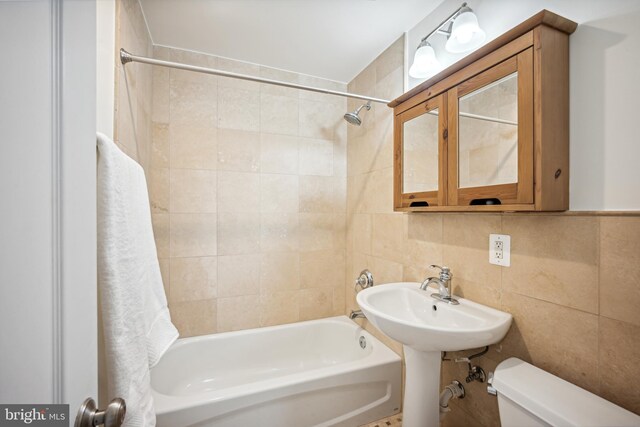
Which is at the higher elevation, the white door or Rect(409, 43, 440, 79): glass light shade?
Rect(409, 43, 440, 79): glass light shade

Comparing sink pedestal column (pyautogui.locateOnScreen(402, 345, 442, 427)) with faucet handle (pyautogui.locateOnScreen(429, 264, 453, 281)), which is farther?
faucet handle (pyautogui.locateOnScreen(429, 264, 453, 281))

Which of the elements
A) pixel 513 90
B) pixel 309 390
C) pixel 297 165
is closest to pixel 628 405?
pixel 513 90

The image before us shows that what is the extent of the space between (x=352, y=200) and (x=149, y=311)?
5.35ft

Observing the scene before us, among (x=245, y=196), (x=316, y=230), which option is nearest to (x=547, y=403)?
(x=316, y=230)

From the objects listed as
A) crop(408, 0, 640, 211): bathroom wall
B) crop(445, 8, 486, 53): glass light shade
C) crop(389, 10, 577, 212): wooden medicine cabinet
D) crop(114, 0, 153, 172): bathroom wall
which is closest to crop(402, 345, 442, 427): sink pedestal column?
crop(389, 10, 577, 212): wooden medicine cabinet

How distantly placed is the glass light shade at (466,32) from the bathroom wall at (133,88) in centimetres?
145

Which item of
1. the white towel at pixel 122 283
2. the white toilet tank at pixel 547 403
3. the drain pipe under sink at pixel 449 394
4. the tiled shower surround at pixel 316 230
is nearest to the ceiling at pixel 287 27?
the tiled shower surround at pixel 316 230

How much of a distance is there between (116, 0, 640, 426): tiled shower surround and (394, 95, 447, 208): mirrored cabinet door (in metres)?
0.16

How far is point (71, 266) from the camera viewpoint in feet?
1.36

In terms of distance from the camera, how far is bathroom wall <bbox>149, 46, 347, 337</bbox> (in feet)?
6.07

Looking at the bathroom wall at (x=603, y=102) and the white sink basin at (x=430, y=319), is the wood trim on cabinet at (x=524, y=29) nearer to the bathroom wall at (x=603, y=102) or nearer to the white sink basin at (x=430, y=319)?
the bathroom wall at (x=603, y=102)

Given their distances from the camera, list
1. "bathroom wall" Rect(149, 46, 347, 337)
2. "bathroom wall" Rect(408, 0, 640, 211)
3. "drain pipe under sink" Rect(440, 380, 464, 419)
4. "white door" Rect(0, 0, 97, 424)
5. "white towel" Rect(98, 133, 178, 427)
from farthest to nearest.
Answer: "bathroom wall" Rect(149, 46, 347, 337), "drain pipe under sink" Rect(440, 380, 464, 419), "bathroom wall" Rect(408, 0, 640, 211), "white towel" Rect(98, 133, 178, 427), "white door" Rect(0, 0, 97, 424)

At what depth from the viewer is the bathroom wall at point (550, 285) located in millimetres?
778

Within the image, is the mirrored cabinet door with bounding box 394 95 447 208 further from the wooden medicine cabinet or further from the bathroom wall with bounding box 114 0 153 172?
the bathroom wall with bounding box 114 0 153 172
